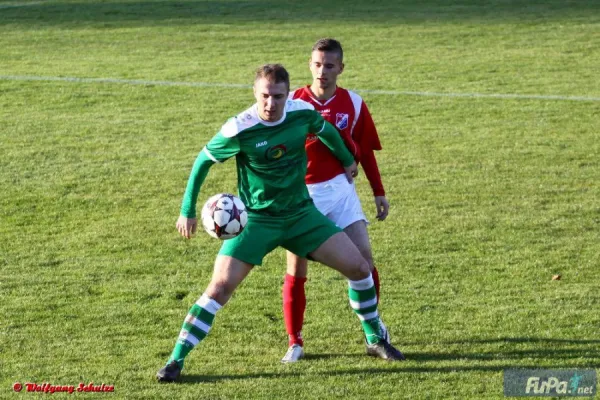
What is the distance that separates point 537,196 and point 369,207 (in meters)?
1.90

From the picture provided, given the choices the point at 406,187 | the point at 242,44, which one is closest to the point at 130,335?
the point at 406,187

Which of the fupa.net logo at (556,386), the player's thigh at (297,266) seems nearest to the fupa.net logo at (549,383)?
the fupa.net logo at (556,386)

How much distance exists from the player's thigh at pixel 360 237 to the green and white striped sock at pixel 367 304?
0.18 meters

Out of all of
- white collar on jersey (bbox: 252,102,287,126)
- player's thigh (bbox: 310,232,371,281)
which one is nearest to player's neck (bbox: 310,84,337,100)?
white collar on jersey (bbox: 252,102,287,126)

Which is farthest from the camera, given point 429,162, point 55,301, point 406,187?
point 429,162

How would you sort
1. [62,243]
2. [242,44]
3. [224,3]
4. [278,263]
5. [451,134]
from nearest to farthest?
[278,263] → [62,243] → [451,134] → [242,44] → [224,3]

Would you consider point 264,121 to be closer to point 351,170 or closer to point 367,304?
point 351,170

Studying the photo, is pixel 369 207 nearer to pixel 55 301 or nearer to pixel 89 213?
pixel 89 213

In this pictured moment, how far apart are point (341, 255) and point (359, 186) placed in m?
5.48

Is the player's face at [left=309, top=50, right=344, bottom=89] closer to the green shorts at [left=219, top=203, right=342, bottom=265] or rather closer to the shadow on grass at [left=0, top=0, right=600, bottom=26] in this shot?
the green shorts at [left=219, top=203, right=342, bottom=265]

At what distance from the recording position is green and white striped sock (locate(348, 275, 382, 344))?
7172mm

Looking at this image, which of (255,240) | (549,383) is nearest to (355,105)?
(255,240)

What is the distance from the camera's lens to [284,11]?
2397 cm

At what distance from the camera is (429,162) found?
43.1ft
